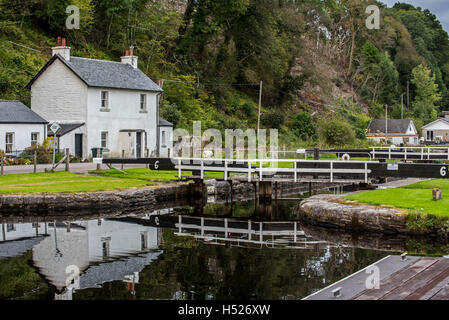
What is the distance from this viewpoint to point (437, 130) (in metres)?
110

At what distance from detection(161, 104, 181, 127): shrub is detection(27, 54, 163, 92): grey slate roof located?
531 centimetres

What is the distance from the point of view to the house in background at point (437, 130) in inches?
4227

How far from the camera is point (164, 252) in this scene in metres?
20.2

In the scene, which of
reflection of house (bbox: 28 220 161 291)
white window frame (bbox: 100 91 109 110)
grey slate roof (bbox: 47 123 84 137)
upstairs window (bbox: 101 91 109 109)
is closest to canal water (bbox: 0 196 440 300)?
reflection of house (bbox: 28 220 161 291)

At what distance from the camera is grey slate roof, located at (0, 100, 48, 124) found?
39.5 m

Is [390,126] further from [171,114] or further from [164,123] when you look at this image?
[164,123]

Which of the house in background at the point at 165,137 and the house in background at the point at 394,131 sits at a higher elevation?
the house in background at the point at 394,131

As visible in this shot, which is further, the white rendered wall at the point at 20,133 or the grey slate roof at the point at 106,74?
the grey slate roof at the point at 106,74

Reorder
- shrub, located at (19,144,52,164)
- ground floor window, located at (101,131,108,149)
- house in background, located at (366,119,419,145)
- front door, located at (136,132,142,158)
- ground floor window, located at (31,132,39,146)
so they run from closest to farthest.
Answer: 1. shrub, located at (19,144,52,164)
2. ground floor window, located at (31,132,39,146)
3. ground floor window, located at (101,131,108,149)
4. front door, located at (136,132,142,158)
5. house in background, located at (366,119,419,145)

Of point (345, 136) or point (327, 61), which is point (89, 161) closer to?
point (345, 136)

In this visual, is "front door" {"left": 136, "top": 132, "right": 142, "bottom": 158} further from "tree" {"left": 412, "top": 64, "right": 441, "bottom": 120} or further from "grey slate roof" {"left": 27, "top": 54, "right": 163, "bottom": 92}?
"tree" {"left": 412, "top": 64, "right": 441, "bottom": 120}

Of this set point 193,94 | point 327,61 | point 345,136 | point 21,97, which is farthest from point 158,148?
point 327,61

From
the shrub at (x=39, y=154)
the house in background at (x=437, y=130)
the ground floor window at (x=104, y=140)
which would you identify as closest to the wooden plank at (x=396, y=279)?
the shrub at (x=39, y=154)

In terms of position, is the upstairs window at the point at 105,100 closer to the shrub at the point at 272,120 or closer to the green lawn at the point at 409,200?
the green lawn at the point at 409,200
